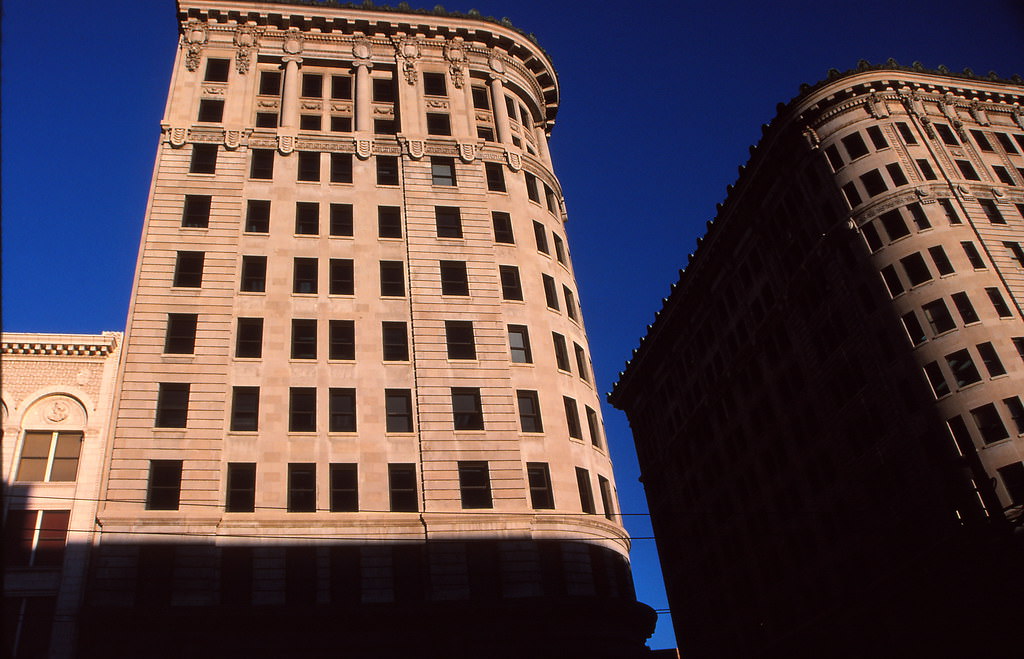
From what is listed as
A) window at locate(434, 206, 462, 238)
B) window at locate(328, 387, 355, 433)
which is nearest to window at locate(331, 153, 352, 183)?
window at locate(434, 206, 462, 238)

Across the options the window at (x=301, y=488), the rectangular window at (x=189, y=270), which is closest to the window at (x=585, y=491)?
the window at (x=301, y=488)

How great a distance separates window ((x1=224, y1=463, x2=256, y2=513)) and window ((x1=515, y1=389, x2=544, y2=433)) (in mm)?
11694

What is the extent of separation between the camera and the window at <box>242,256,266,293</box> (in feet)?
126

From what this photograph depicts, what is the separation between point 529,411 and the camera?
37375 millimetres

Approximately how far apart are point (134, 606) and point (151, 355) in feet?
35.9

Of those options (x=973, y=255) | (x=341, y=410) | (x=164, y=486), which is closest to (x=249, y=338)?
(x=341, y=410)

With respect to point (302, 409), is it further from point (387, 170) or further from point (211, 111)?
point (211, 111)

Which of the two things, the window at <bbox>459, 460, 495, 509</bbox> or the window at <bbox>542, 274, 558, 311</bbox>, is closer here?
the window at <bbox>459, 460, 495, 509</bbox>

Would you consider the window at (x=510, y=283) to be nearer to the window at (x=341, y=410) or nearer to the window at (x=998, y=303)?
the window at (x=341, y=410)

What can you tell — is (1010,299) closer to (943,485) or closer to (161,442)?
(943,485)

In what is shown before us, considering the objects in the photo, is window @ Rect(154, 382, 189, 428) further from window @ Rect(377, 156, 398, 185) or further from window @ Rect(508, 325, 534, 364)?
window @ Rect(377, 156, 398, 185)

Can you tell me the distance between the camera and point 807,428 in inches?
2304

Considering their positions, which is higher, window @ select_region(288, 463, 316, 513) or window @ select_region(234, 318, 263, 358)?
window @ select_region(234, 318, 263, 358)

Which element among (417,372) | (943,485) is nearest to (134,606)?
(417,372)
